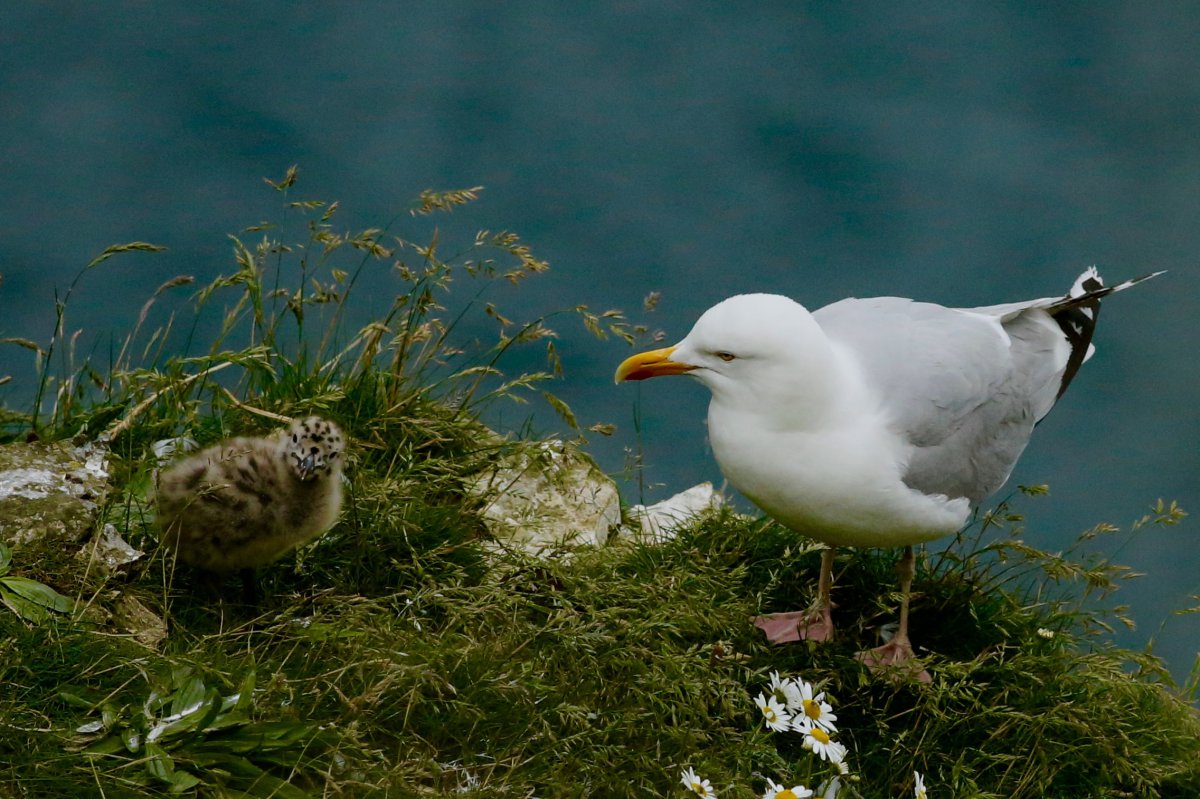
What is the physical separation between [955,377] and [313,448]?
202 centimetres

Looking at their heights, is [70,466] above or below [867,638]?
above

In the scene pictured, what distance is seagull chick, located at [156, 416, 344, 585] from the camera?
152 inches

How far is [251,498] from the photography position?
391 centimetres

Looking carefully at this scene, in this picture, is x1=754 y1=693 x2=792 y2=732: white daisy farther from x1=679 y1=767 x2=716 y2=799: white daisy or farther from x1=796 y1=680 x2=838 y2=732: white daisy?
x1=679 y1=767 x2=716 y2=799: white daisy

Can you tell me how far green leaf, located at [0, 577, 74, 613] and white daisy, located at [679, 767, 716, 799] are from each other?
169cm

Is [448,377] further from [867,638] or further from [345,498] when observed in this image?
[867,638]

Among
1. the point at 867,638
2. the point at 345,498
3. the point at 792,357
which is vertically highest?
the point at 792,357

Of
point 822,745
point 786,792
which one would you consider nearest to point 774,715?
point 822,745

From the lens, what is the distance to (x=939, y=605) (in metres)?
4.64

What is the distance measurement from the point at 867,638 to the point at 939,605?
0.28 meters

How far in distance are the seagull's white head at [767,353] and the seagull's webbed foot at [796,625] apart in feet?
2.45

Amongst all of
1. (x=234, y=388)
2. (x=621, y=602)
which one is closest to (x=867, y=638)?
(x=621, y=602)

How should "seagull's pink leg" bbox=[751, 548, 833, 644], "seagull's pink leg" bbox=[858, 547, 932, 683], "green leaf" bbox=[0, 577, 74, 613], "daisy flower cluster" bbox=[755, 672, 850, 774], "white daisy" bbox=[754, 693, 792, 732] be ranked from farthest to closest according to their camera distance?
"seagull's pink leg" bbox=[751, 548, 833, 644]
"seagull's pink leg" bbox=[858, 547, 932, 683]
"white daisy" bbox=[754, 693, 792, 732]
"daisy flower cluster" bbox=[755, 672, 850, 774]
"green leaf" bbox=[0, 577, 74, 613]

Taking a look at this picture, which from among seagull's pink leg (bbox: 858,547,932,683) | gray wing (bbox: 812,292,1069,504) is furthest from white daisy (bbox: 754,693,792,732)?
gray wing (bbox: 812,292,1069,504)
